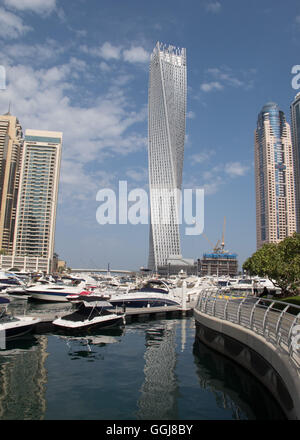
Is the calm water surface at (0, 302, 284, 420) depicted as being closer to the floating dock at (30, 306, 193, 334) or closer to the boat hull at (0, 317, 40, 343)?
the boat hull at (0, 317, 40, 343)

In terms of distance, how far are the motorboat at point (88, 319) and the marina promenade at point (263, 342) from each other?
915 centimetres

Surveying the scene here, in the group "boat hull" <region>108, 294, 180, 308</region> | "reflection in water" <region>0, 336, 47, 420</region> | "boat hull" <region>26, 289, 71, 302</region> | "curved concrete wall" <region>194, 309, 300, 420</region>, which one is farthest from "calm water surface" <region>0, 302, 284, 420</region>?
"boat hull" <region>26, 289, 71, 302</region>

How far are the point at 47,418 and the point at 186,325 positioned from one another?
87.7 feet

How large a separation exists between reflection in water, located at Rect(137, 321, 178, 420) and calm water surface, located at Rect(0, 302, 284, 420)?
0.04 m

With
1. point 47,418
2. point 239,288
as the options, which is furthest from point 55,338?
point 239,288

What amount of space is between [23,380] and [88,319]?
541 inches

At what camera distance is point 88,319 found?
30.3 meters

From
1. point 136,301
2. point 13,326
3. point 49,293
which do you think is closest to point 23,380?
point 13,326

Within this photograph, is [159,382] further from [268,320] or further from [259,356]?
[268,320]

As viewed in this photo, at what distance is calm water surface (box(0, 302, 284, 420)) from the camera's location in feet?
42.6

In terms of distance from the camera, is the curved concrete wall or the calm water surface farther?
the calm water surface

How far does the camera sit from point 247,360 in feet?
59.6

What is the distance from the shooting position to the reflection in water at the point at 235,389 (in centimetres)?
1299
